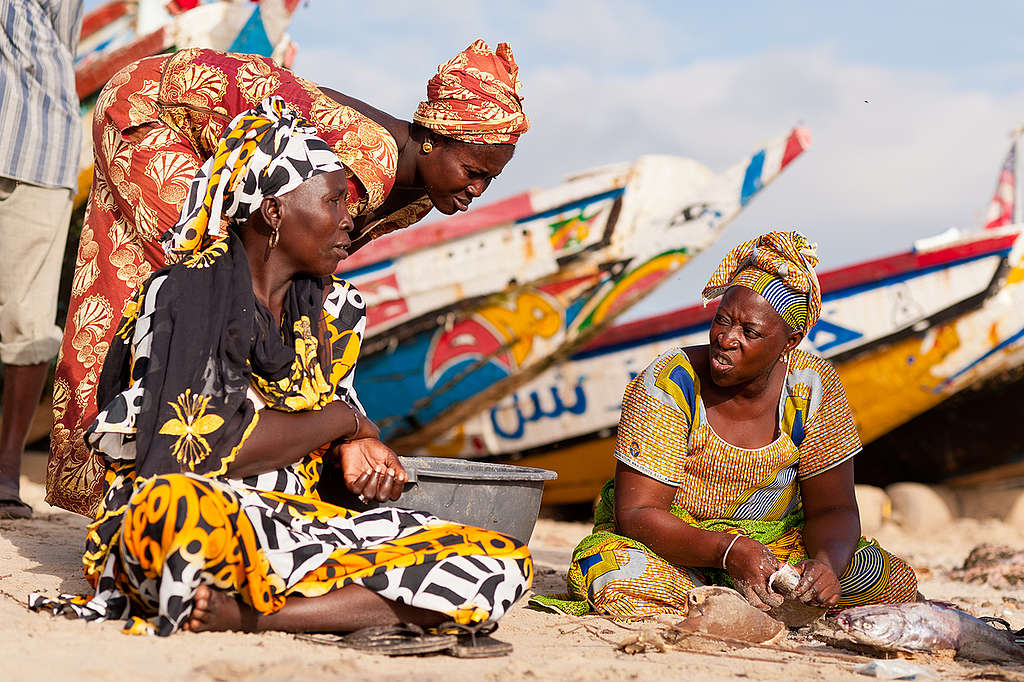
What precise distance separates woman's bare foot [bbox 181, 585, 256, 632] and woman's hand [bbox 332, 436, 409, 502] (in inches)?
18.6

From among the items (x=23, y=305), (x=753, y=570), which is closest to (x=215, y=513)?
(x=753, y=570)

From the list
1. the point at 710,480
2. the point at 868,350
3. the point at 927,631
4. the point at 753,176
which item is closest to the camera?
the point at 927,631

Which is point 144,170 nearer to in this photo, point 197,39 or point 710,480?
point 710,480

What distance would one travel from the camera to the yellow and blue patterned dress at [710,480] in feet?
10.9

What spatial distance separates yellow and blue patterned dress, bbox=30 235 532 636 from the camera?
2.25m

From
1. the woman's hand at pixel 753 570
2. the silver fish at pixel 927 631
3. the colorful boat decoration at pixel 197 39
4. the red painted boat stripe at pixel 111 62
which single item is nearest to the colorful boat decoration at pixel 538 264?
the colorful boat decoration at pixel 197 39

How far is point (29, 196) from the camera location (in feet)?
13.9

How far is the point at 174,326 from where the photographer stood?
2.39 meters

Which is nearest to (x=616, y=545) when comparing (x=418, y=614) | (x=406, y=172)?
(x=418, y=614)

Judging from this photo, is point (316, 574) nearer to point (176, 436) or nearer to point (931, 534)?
point (176, 436)

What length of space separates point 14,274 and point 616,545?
2.65 meters

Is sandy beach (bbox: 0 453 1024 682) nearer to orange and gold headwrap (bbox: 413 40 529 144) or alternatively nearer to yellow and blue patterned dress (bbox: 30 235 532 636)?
yellow and blue patterned dress (bbox: 30 235 532 636)

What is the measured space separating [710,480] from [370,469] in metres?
1.24

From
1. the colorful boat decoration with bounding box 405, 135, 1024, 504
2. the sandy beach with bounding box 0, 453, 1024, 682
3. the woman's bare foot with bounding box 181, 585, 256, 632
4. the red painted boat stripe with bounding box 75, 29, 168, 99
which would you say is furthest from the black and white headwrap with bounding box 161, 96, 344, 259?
the colorful boat decoration with bounding box 405, 135, 1024, 504
